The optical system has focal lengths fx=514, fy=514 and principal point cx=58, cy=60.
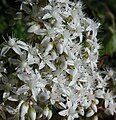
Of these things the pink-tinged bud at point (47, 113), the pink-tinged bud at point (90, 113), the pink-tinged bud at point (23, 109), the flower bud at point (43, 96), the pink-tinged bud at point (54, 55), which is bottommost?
the pink-tinged bud at point (90, 113)

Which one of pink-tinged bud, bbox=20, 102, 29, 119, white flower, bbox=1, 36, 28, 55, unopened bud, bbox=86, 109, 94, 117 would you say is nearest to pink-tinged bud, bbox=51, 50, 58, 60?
white flower, bbox=1, 36, 28, 55

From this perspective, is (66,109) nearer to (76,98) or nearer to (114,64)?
(76,98)

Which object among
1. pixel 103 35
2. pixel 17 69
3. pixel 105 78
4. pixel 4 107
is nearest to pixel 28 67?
pixel 17 69

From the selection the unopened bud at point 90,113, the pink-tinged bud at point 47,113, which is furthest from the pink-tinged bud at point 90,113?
the pink-tinged bud at point 47,113

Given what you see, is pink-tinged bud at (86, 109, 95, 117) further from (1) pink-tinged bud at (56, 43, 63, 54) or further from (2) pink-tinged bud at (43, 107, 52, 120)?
(1) pink-tinged bud at (56, 43, 63, 54)

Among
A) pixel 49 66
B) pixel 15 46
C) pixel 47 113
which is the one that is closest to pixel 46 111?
pixel 47 113

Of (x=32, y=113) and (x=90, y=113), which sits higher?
(x=32, y=113)

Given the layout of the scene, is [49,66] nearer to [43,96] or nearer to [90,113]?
[43,96]

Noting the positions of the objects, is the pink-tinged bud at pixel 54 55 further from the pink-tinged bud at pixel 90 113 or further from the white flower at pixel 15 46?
the pink-tinged bud at pixel 90 113
